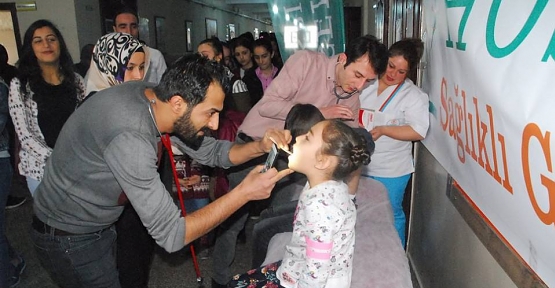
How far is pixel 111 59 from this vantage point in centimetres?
212

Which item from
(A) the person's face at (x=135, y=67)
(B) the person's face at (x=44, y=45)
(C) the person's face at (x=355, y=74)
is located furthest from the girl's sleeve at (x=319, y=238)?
(B) the person's face at (x=44, y=45)

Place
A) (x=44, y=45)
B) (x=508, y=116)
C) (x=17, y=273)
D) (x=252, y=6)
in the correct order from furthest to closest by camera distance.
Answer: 1. (x=252, y=6)
2. (x=17, y=273)
3. (x=44, y=45)
4. (x=508, y=116)

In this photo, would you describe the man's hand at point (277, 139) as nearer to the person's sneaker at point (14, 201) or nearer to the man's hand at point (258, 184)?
the man's hand at point (258, 184)

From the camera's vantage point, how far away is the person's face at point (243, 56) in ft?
15.7

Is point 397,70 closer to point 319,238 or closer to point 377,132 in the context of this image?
point 377,132

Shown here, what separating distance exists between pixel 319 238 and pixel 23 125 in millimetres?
1905

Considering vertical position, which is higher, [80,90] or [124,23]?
[124,23]

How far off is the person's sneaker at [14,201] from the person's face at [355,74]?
3.95 meters

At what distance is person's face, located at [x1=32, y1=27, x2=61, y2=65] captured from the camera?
254 centimetres

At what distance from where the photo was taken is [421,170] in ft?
10.3

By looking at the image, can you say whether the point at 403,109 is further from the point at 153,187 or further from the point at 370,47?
the point at 153,187

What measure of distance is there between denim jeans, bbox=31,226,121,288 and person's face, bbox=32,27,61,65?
124cm

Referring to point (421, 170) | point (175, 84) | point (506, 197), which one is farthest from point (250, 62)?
point (506, 197)

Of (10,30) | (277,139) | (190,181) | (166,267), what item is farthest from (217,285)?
(10,30)
